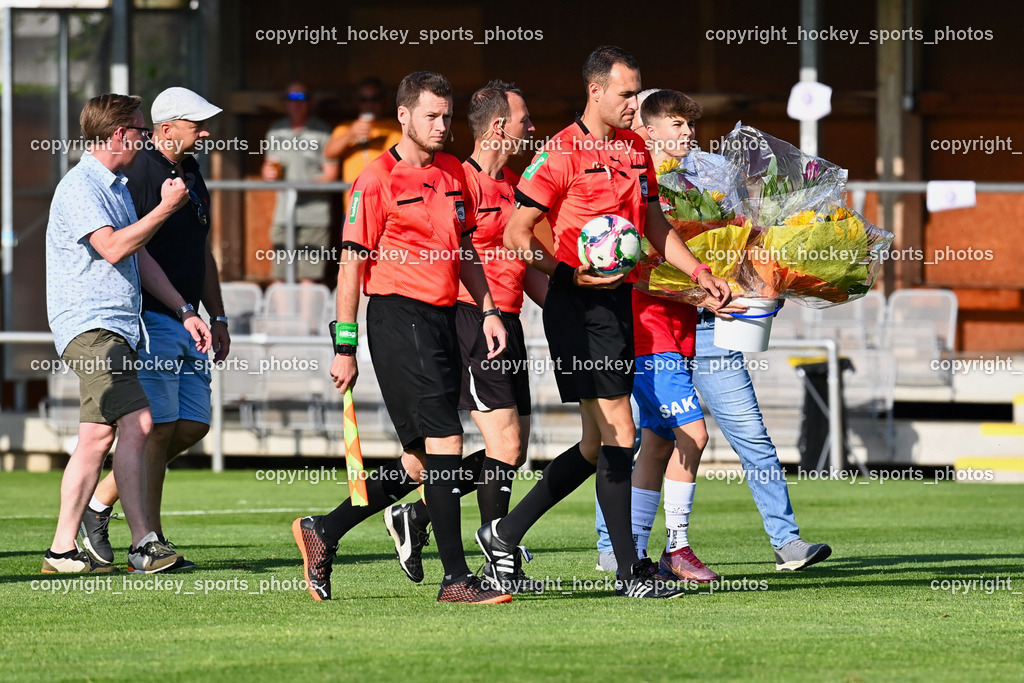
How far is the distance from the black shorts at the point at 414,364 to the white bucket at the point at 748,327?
1.42 m

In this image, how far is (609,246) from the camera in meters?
6.12

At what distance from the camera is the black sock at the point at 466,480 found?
6.31 meters

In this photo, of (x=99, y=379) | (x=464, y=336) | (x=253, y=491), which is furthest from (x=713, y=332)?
(x=253, y=491)

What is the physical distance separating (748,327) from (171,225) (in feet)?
9.51

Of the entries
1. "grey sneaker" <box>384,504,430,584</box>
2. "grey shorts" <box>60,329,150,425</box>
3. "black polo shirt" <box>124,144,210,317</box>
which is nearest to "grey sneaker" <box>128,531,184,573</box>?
"grey shorts" <box>60,329,150,425</box>

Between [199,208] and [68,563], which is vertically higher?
[199,208]

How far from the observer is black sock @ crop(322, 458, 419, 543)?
6.35 meters

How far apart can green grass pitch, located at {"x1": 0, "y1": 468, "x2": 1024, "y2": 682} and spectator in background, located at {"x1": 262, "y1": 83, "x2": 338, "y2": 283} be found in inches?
304

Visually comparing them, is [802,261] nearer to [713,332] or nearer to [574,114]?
[713,332]

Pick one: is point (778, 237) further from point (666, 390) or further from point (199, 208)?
point (199, 208)

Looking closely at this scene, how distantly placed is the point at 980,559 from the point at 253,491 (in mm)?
6307

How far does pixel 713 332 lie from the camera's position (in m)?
7.55

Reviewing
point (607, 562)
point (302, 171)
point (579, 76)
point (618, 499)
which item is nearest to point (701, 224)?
point (618, 499)

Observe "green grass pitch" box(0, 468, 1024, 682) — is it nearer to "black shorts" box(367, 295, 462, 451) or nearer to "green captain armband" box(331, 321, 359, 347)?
"black shorts" box(367, 295, 462, 451)
